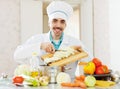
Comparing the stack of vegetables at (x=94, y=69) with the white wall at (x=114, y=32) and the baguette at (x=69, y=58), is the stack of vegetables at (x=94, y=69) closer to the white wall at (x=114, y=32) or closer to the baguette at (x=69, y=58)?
the baguette at (x=69, y=58)

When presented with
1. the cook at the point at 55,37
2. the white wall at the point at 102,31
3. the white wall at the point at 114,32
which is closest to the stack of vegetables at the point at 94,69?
the cook at the point at 55,37

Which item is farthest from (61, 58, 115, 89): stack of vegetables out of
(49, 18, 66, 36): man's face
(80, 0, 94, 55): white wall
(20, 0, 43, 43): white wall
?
(20, 0, 43, 43): white wall

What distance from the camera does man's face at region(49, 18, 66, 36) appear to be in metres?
1.44

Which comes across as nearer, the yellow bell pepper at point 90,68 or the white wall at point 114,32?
the yellow bell pepper at point 90,68

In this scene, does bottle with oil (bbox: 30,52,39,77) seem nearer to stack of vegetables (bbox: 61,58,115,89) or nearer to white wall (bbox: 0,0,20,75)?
stack of vegetables (bbox: 61,58,115,89)

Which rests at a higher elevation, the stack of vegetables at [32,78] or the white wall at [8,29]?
the white wall at [8,29]

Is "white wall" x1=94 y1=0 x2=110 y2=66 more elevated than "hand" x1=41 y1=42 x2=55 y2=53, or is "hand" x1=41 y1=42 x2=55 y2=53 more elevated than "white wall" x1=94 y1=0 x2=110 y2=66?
"white wall" x1=94 y1=0 x2=110 y2=66

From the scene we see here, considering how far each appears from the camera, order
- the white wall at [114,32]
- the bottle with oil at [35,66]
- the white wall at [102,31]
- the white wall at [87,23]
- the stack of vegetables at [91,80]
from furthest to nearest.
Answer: the white wall at [87,23] < the white wall at [102,31] < the white wall at [114,32] < the bottle with oil at [35,66] < the stack of vegetables at [91,80]

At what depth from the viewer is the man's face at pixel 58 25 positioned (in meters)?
1.44

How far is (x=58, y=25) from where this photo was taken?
1.44 meters

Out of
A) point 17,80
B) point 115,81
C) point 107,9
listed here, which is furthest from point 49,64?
point 107,9

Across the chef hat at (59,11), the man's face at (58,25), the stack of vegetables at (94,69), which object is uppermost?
the chef hat at (59,11)

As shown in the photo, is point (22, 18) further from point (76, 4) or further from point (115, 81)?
point (115, 81)

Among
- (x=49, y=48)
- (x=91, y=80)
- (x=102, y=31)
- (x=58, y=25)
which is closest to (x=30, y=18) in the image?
(x=102, y=31)
